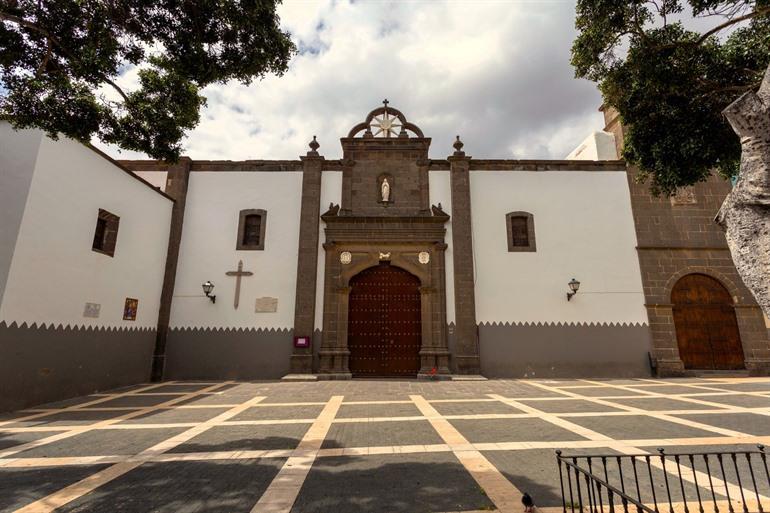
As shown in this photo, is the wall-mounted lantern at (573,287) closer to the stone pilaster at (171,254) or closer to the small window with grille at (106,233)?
the stone pilaster at (171,254)

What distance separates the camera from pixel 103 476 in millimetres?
3602

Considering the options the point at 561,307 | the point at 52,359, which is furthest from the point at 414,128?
the point at 52,359

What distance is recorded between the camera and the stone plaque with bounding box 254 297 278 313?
1140 centimetres

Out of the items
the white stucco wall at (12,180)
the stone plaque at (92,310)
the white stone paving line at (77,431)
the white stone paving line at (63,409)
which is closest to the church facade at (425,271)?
the stone plaque at (92,310)

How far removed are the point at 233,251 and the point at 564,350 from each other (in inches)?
432

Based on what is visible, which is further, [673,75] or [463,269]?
[463,269]

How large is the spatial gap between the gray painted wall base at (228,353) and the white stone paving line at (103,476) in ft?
18.2

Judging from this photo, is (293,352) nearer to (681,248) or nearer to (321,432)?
(321,432)

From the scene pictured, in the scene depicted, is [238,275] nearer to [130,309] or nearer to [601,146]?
[130,309]

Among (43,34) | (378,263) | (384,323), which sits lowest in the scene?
(384,323)

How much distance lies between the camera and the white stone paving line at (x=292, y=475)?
9.75 ft

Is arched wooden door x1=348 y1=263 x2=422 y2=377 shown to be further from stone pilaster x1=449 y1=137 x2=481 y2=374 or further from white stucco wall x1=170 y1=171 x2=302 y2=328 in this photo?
white stucco wall x1=170 y1=171 x2=302 y2=328

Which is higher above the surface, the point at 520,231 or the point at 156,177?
the point at 156,177

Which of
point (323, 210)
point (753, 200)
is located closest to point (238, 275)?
point (323, 210)
